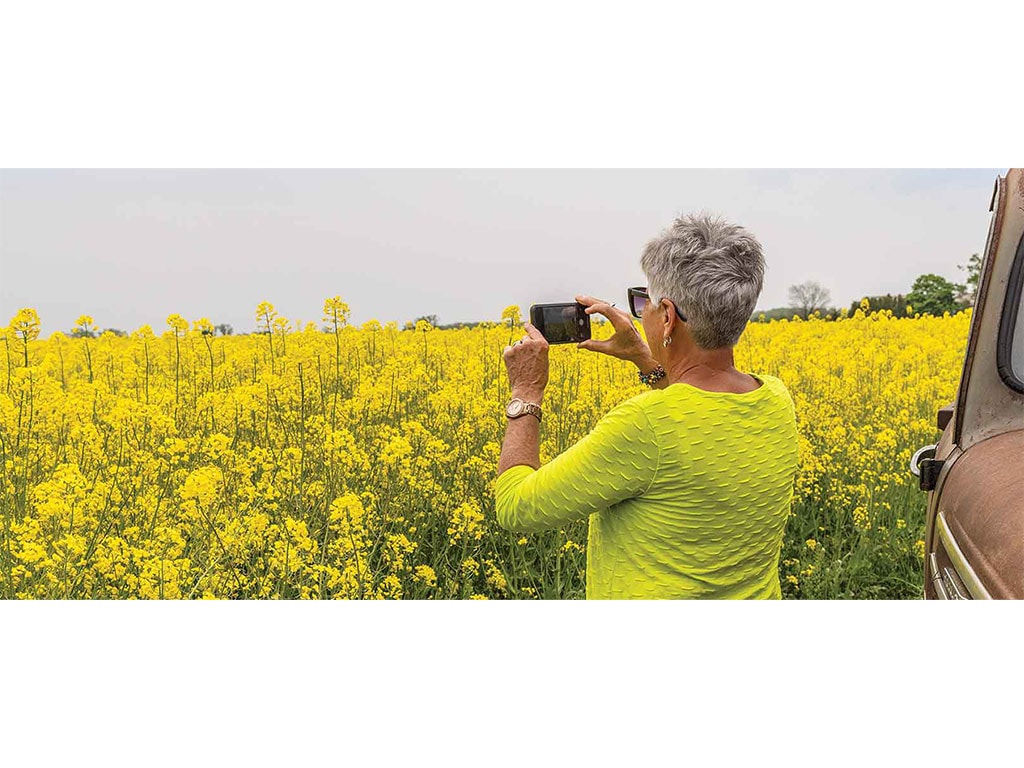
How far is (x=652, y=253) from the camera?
1.67 metres

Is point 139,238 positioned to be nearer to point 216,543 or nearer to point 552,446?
point 216,543

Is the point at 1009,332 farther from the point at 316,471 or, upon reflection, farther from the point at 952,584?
the point at 316,471

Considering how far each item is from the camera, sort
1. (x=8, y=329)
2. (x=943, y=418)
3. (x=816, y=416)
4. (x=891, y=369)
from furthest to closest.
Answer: (x=891, y=369)
(x=816, y=416)
(x=8, y=329)
(x=943, y=418)

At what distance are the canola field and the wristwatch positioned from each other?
1288mm

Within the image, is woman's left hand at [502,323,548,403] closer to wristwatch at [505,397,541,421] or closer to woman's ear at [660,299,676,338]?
wristwatch at [505,397,541,421]

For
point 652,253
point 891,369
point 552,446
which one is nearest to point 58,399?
point 552,446

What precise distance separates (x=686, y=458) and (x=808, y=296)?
2467mm

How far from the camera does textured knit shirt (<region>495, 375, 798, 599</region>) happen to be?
5.16 feet

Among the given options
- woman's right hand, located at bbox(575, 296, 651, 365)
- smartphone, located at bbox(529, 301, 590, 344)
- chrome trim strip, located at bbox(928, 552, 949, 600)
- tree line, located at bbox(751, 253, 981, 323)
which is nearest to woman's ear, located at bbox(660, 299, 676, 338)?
woman's right hand, located at bbox(575, 296, 651, 365)

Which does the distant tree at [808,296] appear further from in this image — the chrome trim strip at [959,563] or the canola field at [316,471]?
the chrome trim strip at [959,563]

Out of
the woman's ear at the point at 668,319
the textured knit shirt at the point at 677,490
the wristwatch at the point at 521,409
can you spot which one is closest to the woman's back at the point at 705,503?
the textured knit shirt at the point at 677,490

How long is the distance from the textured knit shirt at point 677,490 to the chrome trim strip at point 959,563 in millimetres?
293

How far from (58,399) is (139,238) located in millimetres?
617

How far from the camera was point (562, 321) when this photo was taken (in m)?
2.24
